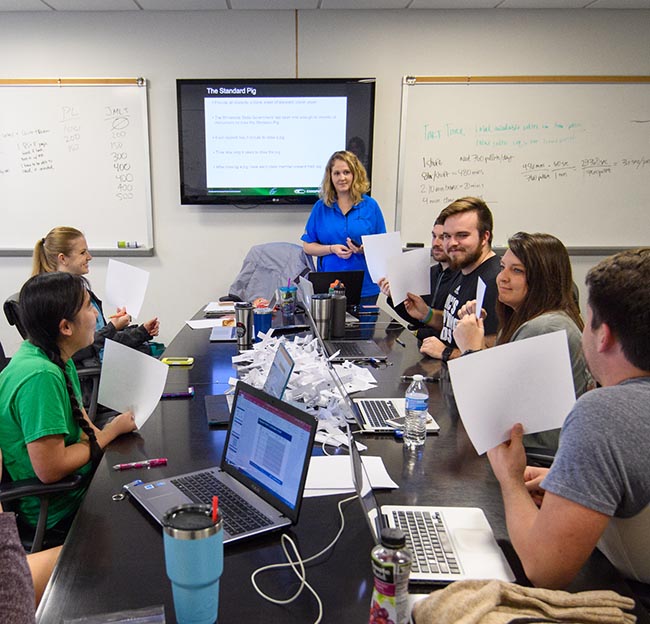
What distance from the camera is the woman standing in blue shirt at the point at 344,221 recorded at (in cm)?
352

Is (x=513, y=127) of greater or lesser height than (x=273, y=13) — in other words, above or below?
below

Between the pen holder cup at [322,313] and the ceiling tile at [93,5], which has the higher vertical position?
the ceiling tile at [93,5]

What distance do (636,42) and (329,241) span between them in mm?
2654

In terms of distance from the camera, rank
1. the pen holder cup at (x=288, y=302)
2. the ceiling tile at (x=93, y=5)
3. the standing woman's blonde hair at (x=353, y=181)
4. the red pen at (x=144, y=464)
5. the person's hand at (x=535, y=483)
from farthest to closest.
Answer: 1. the ceiling tile at (x=93, y=5)
2. the standing woman's blonde hair at (x=353, y=181)
3. the pen holder cup at (x=288, y=302)
4. the red pen at (x=144, y=464)
5. the person's hand at (x=535, y=483)

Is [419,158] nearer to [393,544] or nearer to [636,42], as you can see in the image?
[636,42]

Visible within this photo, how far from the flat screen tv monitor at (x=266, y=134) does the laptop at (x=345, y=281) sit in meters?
1.17

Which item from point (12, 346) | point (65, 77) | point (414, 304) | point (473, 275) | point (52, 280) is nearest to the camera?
point (52, 280)

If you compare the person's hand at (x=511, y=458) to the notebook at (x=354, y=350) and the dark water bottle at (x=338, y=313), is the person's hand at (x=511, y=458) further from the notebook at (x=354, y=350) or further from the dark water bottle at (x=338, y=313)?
the dark water bottle at (x=338, y=313)

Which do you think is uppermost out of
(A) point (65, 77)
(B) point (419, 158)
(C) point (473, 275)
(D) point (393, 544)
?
(A) point (65, 77)

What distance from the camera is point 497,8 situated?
3859mm

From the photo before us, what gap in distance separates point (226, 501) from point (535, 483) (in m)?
0.69

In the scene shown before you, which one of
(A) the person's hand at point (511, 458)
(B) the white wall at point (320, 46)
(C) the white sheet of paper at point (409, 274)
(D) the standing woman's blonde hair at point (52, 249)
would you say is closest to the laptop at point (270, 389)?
(A) the person's hand at point (511, 458)

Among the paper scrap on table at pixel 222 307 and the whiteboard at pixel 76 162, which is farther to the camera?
the whiteboard at pixel 76 162

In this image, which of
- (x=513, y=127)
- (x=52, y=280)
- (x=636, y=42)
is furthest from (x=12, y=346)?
(x=636, y=42)
